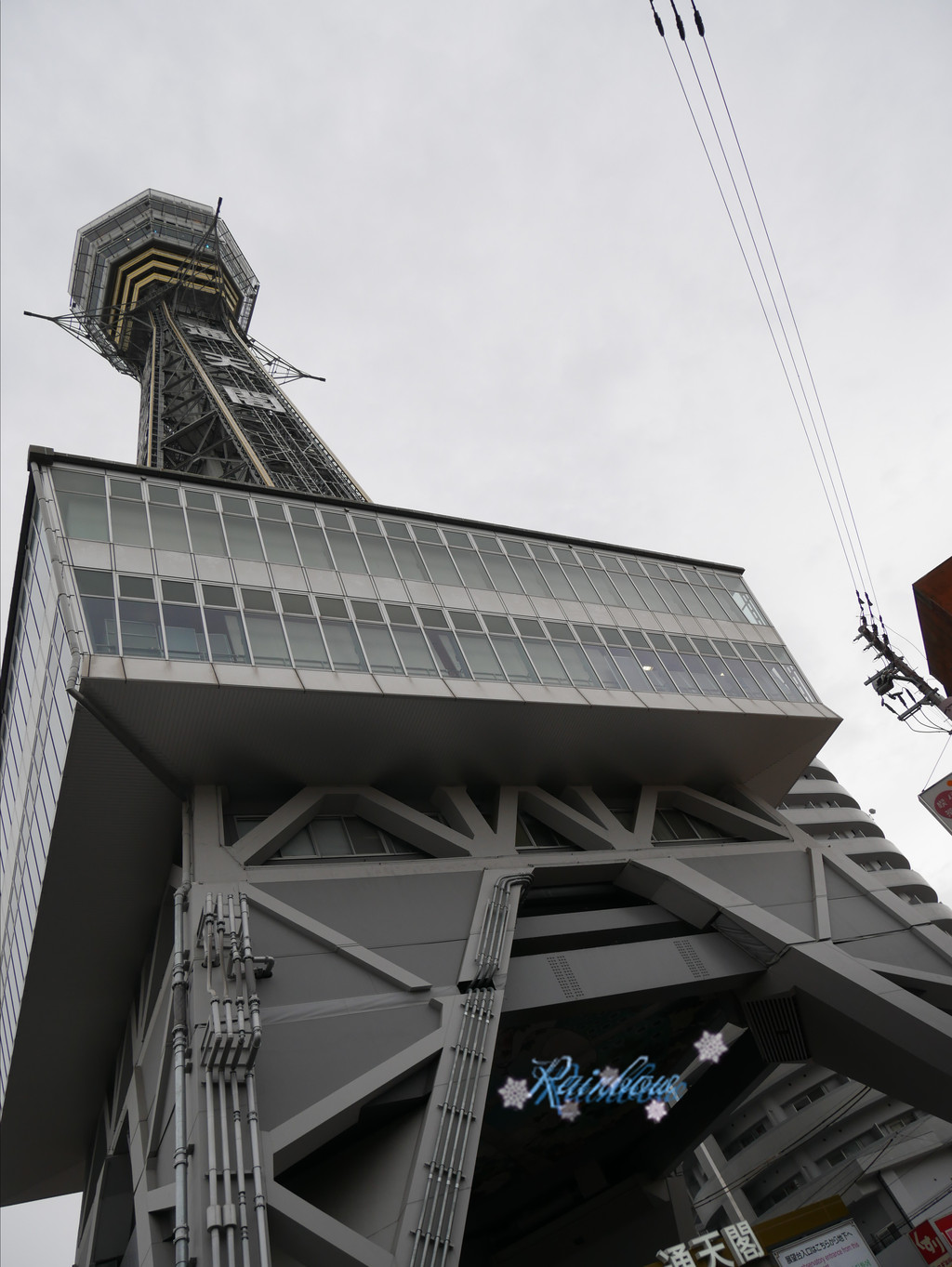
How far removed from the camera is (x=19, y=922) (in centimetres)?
2375

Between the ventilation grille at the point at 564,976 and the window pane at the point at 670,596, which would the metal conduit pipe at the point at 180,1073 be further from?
the window pane at the point at 670,596

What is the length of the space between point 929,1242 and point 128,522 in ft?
105

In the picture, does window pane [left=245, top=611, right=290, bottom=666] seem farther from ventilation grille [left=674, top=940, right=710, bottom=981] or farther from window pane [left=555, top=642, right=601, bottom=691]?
ventilation grille [left=674, top=940, right=710, bottom=981]

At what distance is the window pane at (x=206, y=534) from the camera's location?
74.3 feet

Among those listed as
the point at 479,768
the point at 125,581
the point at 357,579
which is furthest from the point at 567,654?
the point at 125,581

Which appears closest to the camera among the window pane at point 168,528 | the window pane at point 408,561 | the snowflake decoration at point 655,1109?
→ the window pane at point 168,528

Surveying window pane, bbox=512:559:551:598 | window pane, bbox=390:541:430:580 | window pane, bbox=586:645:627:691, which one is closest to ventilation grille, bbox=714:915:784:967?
window pane, bbox=586:645:627:691

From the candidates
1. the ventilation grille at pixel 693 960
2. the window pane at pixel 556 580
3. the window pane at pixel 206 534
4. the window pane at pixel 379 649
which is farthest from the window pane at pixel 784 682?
the window pane at pixel 206 534

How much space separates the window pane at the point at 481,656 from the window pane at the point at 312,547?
4.35m

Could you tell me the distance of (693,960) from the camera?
22.0 metres

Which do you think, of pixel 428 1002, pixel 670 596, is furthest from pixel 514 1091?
pixel 670 596

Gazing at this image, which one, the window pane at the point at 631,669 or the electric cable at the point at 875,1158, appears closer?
the window pane at the point at 631,669

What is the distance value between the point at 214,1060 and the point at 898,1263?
41713 millimetres

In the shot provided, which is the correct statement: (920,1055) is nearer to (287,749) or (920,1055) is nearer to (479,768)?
A: (479,768)
